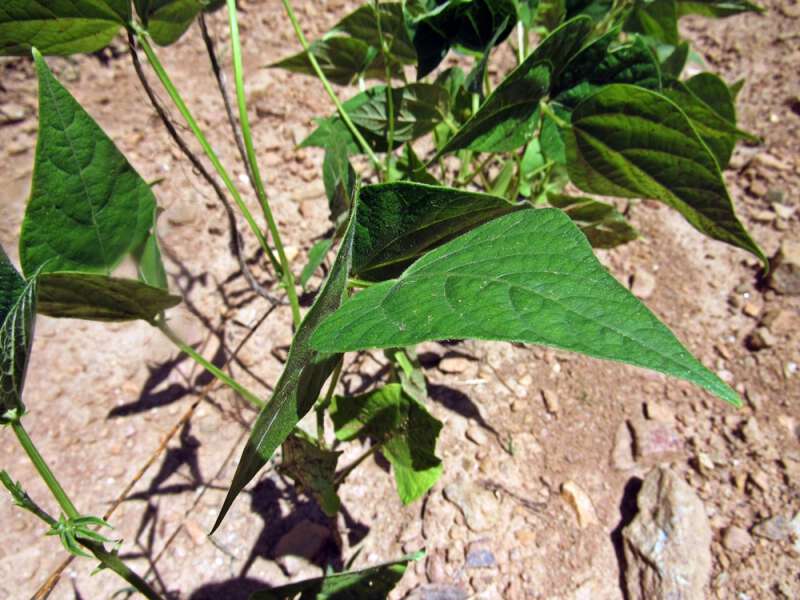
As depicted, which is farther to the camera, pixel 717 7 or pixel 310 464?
pixel 717 7

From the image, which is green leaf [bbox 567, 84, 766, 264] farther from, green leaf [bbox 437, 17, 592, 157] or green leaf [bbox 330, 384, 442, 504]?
green leaf [bbox 330, 384, 442, 504]

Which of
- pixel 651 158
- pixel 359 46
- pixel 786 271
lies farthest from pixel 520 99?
pixel 786 271

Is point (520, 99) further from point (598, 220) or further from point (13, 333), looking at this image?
point (13, 333)

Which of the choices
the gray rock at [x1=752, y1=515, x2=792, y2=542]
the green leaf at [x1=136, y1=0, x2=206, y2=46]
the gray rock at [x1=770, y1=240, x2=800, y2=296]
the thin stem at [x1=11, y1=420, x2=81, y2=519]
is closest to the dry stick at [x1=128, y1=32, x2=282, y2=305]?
the green leaf at [x1=136, y1=0, x2=206, y2=46]

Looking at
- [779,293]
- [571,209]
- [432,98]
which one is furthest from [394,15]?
[779,293]

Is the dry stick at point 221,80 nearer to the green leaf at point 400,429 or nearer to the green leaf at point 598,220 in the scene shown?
the green leaf at point 400,429

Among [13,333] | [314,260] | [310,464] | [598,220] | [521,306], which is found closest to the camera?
[521,306]

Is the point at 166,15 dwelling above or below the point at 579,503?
above
